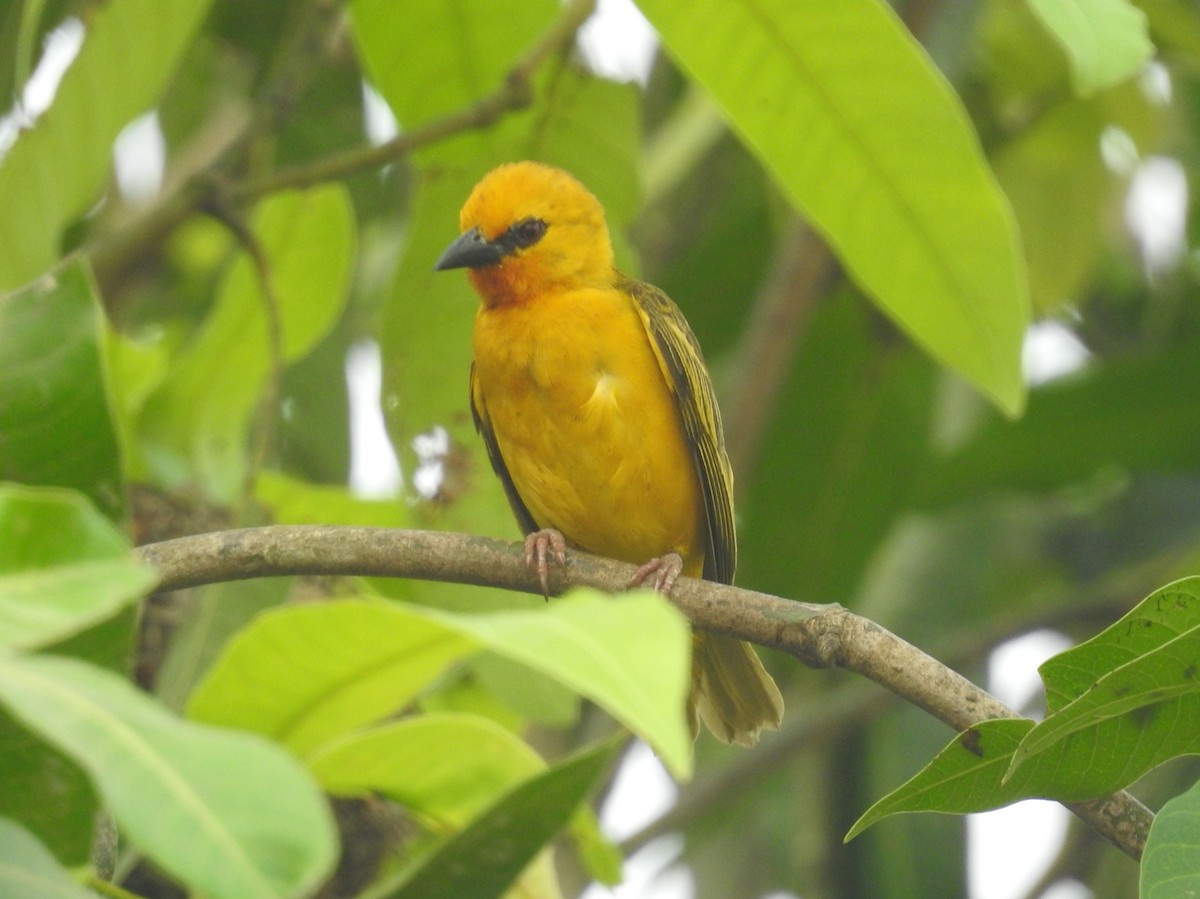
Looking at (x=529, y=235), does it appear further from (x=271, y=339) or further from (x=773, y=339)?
(x=773, y=339)

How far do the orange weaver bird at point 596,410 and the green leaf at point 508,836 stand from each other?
1.39 meters

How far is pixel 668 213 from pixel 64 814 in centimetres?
425

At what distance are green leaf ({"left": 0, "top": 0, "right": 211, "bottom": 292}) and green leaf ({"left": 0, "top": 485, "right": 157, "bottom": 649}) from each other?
1879 millimetres

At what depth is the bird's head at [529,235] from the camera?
12.5 feet

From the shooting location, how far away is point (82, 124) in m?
3.21

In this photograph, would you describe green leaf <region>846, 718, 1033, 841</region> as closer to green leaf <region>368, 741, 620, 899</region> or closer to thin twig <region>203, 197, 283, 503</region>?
green leaf <region>368, 741, 620, 899</region>

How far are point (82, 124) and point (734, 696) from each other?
5.93ft

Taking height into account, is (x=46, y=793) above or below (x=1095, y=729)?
above

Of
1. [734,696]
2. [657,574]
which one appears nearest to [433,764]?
[657,574]

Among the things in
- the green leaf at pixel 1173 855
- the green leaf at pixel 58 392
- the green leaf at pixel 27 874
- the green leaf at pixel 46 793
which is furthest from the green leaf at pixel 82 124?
the green leaf at pixel 1173 855

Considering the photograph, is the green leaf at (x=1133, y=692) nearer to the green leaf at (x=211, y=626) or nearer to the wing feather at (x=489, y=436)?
the green leaf at (x=211, y=626)

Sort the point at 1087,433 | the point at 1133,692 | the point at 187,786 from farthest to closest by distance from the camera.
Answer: the point at 1087,433, the point at 1133,692, the point at 187,786

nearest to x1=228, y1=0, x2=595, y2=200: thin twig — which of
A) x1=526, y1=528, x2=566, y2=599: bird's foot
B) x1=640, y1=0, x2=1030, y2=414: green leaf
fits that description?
x1=640, y1=0, x2=1030, y2=414: green leaf

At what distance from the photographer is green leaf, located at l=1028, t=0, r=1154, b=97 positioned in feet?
6.83
